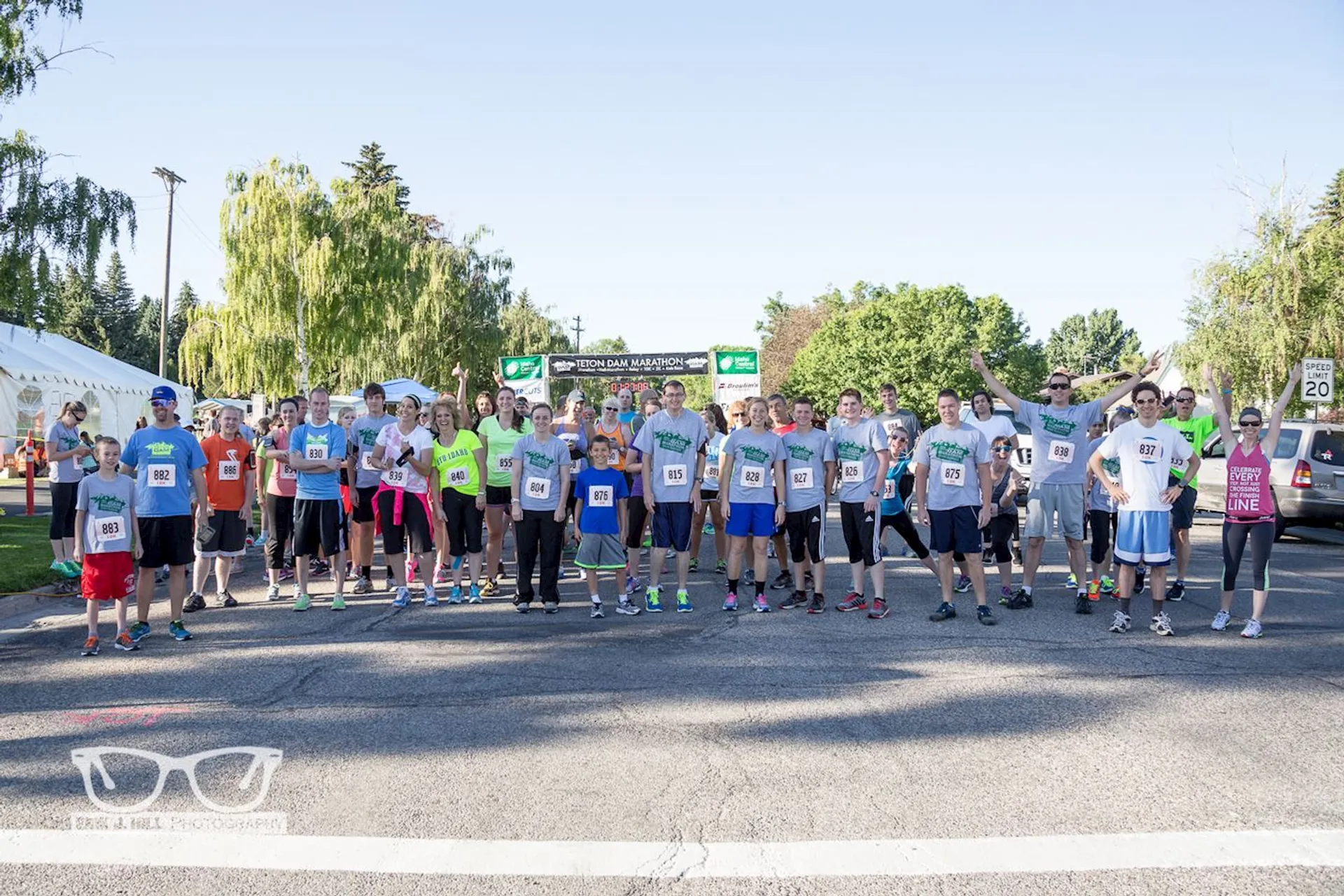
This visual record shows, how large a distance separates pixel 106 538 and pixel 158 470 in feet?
2.30

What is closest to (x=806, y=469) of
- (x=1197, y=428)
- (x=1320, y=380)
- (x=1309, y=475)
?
(x=1197, y=428)

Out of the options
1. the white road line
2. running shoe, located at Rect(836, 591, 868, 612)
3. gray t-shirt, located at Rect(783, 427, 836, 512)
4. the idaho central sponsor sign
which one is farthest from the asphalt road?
the idaho central sponsor sign

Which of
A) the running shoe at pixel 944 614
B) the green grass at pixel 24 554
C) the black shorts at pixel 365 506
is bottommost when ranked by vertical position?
the running shoe at pixel 944 614

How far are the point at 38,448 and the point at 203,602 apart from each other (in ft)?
70.5

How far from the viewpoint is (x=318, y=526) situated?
9367mm

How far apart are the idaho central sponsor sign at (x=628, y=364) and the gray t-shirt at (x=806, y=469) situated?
67.1 feet

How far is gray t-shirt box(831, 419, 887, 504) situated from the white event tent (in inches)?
639

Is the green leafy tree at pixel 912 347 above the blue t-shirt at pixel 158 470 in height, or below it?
above

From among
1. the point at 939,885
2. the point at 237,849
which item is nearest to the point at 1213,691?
the point at 939,885

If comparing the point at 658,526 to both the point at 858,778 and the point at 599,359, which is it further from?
the point at 599,359

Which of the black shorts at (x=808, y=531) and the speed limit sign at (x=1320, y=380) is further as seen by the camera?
the speed limit sign at (x=1320, y=380)

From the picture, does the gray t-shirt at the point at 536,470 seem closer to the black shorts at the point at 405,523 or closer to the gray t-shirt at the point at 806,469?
the black shorts at the point at 405,523

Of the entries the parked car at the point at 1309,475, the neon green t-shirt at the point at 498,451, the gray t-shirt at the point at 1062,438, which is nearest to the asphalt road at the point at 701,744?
the gray t-shirt at the point at 1062,438

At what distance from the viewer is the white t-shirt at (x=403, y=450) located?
9406 millimetres
